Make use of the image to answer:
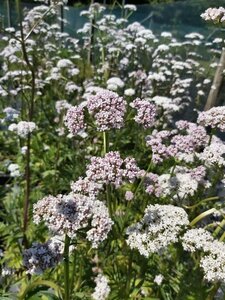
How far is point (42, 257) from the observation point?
1979mm

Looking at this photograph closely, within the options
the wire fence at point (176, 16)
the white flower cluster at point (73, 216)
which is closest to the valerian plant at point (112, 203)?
the white flower cluster at point (73, 216)

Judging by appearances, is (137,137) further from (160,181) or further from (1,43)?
(1,43)

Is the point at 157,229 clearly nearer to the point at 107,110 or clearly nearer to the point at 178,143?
the point at 107,110

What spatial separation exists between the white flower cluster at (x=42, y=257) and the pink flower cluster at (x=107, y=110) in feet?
1.98

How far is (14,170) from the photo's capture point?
4117mm

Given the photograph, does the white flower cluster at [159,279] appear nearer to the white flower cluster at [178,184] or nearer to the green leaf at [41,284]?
the white flower cluster at [178,184]

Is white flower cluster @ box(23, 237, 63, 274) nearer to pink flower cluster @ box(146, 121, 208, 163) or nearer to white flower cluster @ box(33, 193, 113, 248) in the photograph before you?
white flower cluster @ box(33, 193, 113, 248)

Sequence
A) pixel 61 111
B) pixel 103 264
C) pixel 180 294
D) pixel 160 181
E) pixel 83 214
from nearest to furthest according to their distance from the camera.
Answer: pixel 83 214 < pixel 180 294 < pixel 160 181 < pixel 103 264 < pixel 61 111

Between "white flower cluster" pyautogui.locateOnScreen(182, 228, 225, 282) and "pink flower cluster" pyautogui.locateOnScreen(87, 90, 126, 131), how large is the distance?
26.2 inches

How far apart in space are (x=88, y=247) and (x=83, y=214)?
1.37 meters

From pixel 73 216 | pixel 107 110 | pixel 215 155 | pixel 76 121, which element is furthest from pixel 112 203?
pixel 73 216

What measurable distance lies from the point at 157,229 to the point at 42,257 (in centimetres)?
55

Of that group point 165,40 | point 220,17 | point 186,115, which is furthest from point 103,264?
point 165,40

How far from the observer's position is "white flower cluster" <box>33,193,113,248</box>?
5.49 ft
